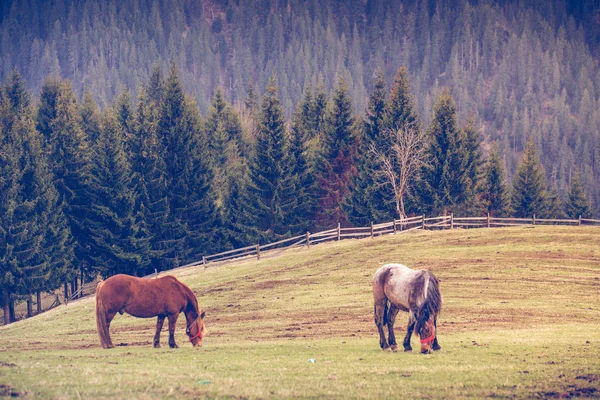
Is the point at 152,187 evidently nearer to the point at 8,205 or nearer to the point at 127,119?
the point at 127,119

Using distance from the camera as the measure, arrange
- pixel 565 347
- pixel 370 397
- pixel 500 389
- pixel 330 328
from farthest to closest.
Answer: pixel 330 328, pixel 565 347, pixel 500 389, pixel 370 397

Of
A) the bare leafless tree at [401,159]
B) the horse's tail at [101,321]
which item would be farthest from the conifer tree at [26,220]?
the horse's tail at [101,321]

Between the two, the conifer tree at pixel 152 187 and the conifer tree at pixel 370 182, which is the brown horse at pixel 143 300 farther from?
the conifer tree at pixel 370 182

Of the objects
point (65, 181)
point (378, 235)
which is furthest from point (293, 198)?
point (65, 181)

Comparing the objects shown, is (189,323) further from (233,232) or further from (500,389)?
(233,232)

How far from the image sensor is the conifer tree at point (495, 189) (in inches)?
2697

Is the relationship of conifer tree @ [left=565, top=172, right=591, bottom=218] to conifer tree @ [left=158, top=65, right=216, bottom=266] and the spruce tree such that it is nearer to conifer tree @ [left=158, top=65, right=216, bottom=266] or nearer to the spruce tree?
conifer tree @ [left=158, top=65, right=216, bottom=266]

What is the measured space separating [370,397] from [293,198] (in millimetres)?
46827

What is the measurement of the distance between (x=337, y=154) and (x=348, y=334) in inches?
1543

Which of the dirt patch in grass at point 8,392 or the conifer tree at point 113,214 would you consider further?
the conifer tree at point 113,214

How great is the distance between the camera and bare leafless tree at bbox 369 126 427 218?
56.0 meters

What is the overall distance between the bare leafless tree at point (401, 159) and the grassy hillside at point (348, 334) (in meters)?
9.91

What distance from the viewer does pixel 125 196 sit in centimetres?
5334

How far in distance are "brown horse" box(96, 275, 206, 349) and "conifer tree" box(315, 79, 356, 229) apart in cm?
4052
